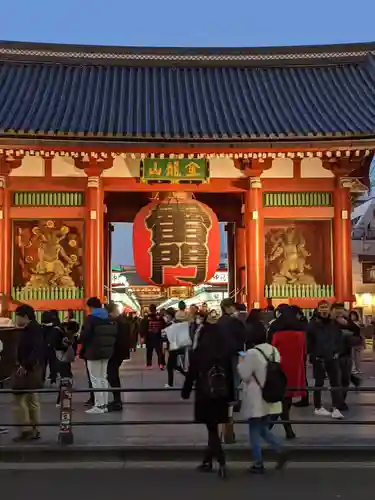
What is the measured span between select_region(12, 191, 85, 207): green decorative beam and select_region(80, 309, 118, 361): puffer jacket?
7.76m

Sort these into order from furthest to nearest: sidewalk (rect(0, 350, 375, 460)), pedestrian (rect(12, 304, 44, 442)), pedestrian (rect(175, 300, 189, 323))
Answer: pedestrian (rect(175, 300, 189, 323)) → pedestrian (rect(12, 304, 44, 442)) → sidewalk (rect(0, 350, 375, 460))

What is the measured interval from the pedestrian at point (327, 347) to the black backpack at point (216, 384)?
11.1ft

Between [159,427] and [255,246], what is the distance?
28.9 ft

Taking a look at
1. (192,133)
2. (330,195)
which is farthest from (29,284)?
(330,195)

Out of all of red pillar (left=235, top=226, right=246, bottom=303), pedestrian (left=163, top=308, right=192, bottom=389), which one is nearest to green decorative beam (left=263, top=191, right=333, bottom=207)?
red pillar (left=235, top=226, right=246, bottom=303)

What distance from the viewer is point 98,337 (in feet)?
33.0

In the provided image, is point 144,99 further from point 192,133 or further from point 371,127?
point 371,127

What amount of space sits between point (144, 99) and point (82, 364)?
8.14 metres

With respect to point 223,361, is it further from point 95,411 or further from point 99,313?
point 95,411

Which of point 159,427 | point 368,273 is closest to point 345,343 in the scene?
point 159,427

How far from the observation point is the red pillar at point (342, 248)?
17484 millimetres

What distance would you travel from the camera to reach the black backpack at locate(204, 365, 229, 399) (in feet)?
22.4

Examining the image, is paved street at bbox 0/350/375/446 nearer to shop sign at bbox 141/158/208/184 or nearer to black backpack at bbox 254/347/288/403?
black backpack at bbox 254/347/288/403

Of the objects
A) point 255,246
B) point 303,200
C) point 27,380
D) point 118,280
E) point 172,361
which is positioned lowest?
point 172,361
